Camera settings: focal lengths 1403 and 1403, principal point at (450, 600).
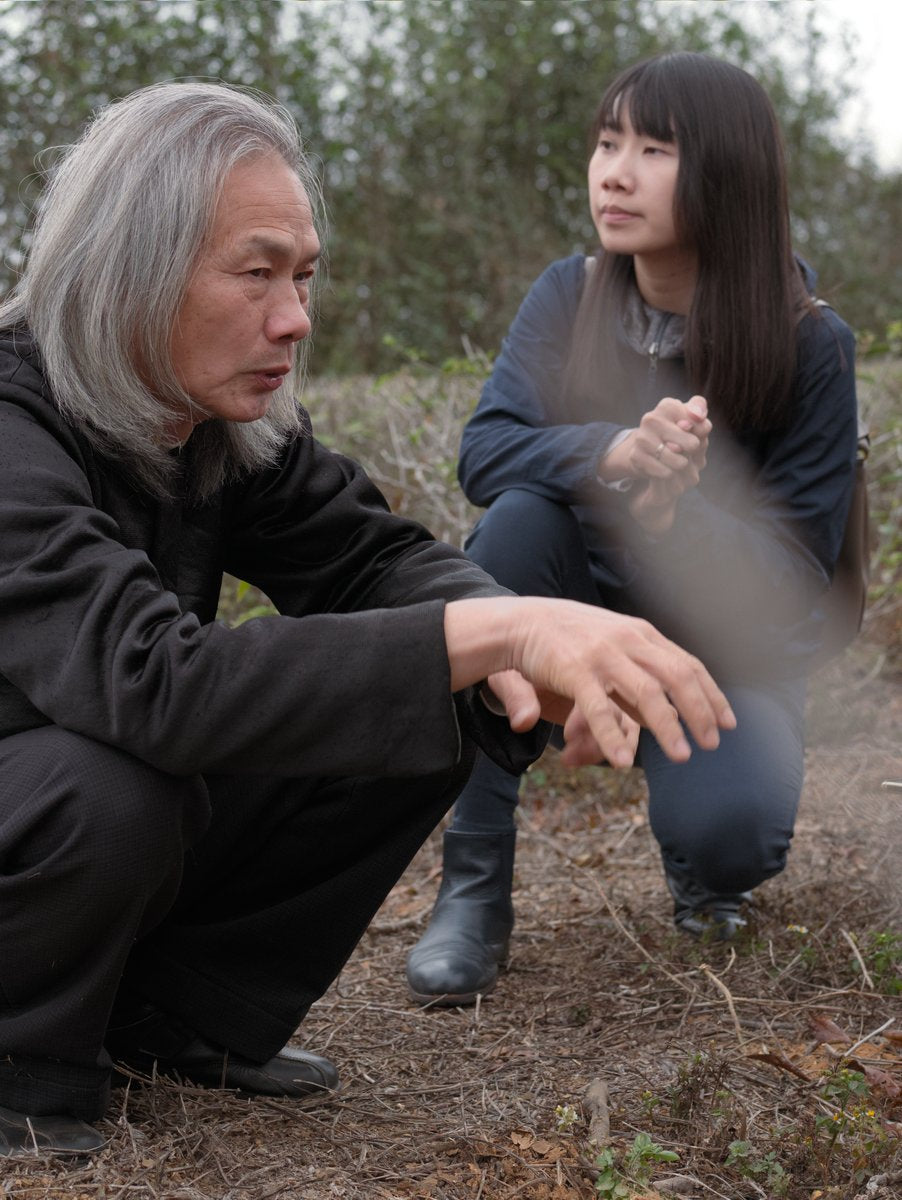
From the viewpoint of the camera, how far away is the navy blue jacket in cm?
285

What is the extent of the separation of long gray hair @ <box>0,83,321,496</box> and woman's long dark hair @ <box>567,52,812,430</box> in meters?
1.07

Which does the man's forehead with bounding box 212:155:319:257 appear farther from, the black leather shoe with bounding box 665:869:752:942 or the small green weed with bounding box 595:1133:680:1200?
the black leather shoe with bounding box 665:869:752:942

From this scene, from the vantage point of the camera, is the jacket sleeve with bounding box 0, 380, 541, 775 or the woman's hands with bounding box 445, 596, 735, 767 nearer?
the woman's hands with bounding box 445, 596, 735, 767

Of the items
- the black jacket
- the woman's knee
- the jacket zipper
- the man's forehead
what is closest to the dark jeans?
the woman's knee

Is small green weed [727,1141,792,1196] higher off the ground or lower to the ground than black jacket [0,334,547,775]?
lower

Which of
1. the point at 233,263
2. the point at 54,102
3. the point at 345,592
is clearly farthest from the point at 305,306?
the point at 54,102

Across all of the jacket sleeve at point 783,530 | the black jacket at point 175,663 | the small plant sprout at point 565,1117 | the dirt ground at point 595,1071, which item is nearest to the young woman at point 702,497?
the jacket sleeve at point 783,530

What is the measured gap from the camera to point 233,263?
199 cm

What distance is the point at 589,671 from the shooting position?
1.63 m

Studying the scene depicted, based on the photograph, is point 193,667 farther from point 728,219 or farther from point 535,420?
point 728,219

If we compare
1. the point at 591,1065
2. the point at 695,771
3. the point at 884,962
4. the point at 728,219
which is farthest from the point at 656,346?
the point at 591,1065

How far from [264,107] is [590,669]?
111 centimetres

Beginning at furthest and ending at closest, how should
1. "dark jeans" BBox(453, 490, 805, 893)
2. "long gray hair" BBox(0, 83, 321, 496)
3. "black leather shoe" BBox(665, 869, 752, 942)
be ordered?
"black leather shoe" BBox(665, 869, 752, 942), "dark jeans" BBox(453, 490, 805, 893), "long gray hair" BBox(0, 83, 321, 496)

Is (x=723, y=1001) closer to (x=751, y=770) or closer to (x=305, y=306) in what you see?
(x=751, y=770)
